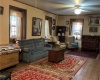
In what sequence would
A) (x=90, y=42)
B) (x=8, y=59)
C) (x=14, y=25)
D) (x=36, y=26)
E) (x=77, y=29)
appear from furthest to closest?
(x=77, y=29), (x=90, y=42), (x=36, y=26), (x=14, y=25), (x=8, y=59)

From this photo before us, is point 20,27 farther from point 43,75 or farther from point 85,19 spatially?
point 85,19

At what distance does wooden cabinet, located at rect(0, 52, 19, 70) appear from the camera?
390 centimetres

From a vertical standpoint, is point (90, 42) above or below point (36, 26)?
below

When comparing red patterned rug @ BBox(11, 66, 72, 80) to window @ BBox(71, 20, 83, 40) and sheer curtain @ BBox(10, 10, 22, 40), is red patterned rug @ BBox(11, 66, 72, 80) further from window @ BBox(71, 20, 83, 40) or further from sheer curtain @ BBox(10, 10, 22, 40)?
window @ BBox(71, 20, 83, 40)

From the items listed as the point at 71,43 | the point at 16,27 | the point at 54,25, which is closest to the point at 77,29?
the point at 71,43

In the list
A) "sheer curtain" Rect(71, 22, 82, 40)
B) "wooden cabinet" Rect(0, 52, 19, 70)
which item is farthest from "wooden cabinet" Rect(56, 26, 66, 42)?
"wooden cabinet" Rect(0, 52, 19, 70)

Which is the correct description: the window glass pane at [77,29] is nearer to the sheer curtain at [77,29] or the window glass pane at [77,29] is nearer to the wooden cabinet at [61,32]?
the sheer curtain at [77,29]

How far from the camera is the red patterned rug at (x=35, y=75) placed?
139 inches

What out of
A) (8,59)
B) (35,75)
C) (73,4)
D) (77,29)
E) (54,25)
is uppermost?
(73,4)

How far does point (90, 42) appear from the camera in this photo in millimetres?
8352

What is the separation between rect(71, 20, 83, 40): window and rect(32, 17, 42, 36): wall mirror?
3.23m

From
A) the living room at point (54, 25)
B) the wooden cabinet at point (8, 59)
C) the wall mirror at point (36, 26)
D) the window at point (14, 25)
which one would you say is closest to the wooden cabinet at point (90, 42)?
the living room at point (54, 25)

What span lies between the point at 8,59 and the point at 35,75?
112 cm

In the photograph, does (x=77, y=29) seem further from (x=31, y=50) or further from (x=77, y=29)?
(x=31, y=50)
